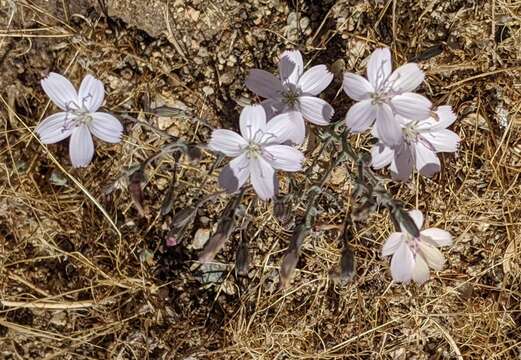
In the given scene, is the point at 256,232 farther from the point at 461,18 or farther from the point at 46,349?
the point at 461,18

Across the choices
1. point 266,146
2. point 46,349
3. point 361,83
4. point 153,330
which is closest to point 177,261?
point 153,330

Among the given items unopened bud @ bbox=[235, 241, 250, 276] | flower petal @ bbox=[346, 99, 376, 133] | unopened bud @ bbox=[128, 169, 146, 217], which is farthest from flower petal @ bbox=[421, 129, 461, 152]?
unopened bud @ bbox=[128, 169, 146, 217]

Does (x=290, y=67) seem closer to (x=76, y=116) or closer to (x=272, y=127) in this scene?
(x=272, y=127)

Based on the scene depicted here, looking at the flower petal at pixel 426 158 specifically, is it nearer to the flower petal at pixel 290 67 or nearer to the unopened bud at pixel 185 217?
the flower petal at pixel 290 67

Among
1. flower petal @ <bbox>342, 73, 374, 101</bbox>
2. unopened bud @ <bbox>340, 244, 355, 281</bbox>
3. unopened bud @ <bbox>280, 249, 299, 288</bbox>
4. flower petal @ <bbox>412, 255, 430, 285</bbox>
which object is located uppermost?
flower petal @ <bbox>342, 73, 374, 101</bbox>

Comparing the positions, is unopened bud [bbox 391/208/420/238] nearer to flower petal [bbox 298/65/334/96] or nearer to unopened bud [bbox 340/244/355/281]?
unopened bud [bbox 340/244/355/281]
